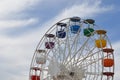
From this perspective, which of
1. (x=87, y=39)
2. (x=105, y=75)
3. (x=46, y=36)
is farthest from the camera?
(x=46, y=36)

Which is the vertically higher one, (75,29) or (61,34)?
(75,29)

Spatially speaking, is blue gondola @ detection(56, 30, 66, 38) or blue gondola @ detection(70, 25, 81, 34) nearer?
blue gondola @ detection(70, 25, 81, 34)

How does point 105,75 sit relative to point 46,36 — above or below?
below

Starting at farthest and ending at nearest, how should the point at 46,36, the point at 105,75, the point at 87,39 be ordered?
1. the point at 46,36
2. the point at 87,39
3. the point at 105,75

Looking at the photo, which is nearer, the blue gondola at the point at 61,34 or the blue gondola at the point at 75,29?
the blue gondola at the point at 75,29

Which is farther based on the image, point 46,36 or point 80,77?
point 46,36

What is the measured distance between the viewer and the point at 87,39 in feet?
122

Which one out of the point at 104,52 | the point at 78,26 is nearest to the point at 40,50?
Answer: the point at 78,26

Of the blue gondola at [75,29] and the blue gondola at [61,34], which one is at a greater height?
the blue gondola at [75,29]

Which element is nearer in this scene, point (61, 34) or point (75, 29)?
point (75, 29)

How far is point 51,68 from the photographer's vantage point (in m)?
37.8

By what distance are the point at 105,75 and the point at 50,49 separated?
6.08m

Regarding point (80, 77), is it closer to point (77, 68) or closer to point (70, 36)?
point (77, 68)

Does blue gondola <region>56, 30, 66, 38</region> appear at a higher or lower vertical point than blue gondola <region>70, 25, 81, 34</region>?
lower
